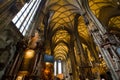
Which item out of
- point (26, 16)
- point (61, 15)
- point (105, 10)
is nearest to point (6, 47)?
point (26, 16)

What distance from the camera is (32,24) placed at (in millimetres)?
12938

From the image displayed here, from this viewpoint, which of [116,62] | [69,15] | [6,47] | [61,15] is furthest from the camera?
[61,15]

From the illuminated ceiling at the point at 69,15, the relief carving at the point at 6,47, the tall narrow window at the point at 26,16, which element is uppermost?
the illuminated ceiling at the point at 69,15

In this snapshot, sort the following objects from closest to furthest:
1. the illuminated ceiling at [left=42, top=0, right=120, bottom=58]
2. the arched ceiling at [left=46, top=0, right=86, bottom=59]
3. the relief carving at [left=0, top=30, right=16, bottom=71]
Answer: the relief carving at [left=0, top=30, right=16, bottom=71] → the illuminated ceiling at [left=42, top=0, right=120, bottom=58] → the arched ceiling at [left=46, top=0, right=86, bottom=59]

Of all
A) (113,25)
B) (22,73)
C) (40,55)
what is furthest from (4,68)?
(113,25)

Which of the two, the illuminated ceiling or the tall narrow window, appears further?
the illuminated ceiling

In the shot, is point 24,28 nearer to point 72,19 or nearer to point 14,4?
point 14,4

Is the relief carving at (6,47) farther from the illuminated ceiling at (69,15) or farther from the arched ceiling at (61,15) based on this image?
the arched ceiling at (61,15)

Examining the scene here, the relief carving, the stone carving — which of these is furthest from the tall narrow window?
the stone carving

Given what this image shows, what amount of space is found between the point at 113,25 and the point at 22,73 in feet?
59.9

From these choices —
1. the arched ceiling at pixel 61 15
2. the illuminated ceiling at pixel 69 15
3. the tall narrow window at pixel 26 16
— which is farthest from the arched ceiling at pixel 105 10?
the tall narrow window at pixel 26 16

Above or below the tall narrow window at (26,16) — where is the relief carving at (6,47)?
below

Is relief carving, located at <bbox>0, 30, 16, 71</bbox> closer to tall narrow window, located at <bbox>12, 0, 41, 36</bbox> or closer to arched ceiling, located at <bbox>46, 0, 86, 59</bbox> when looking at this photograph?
tall narrow window, located at <bbox>12, 0, 41, 36</bbox>

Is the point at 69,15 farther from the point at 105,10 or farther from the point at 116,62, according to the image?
the point at 116,62
